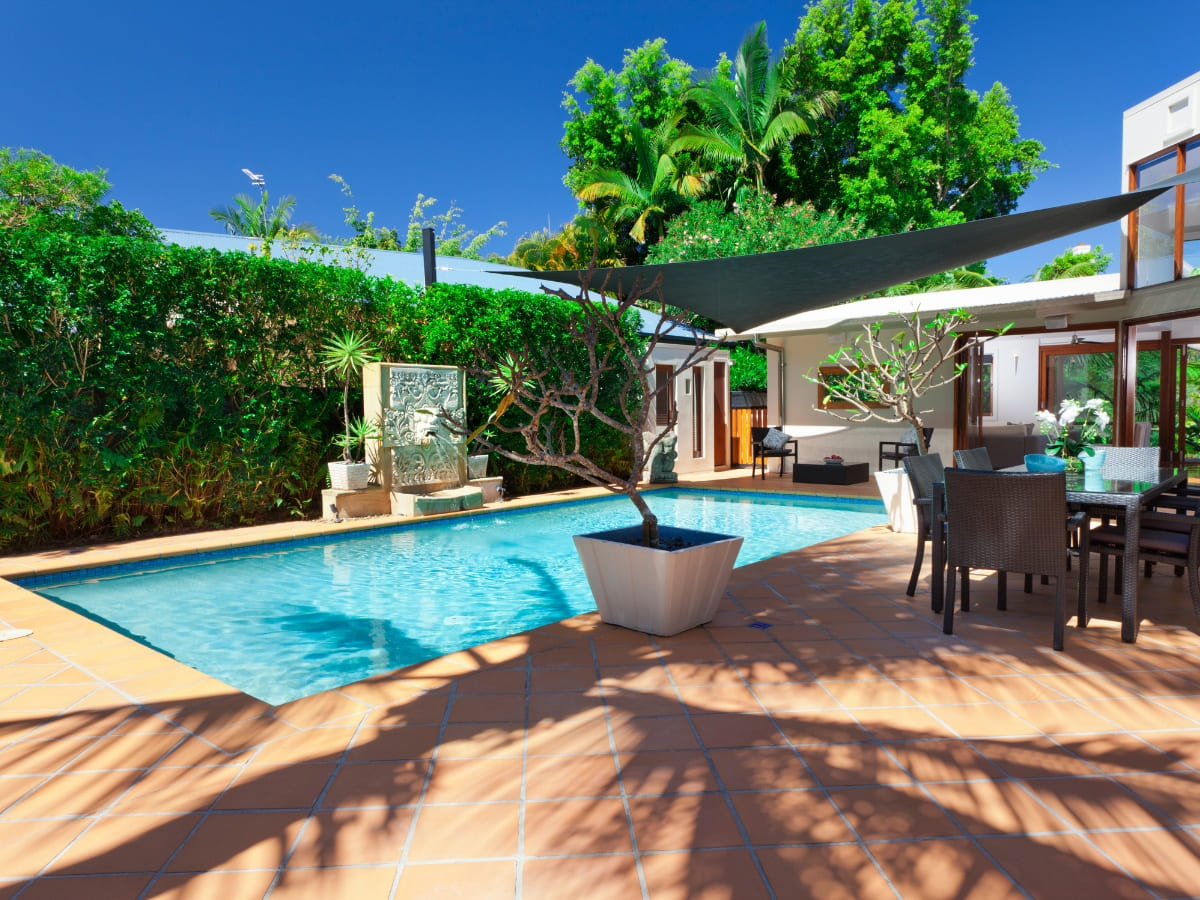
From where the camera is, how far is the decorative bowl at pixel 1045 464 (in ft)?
15.2

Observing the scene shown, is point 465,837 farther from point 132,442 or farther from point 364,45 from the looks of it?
point 364,45

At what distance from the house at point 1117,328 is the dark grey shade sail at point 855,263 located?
274cm

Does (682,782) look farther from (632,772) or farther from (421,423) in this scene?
(421,423)

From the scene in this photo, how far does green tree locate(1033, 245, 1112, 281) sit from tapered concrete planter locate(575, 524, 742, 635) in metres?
25.3

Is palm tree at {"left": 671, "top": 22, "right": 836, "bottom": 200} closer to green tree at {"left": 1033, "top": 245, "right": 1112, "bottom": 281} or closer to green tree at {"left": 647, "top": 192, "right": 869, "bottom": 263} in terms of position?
green tree at {"left": 647, "top": 192, "right": 869, "bottom": 263}

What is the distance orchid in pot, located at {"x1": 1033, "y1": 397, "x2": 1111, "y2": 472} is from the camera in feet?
15.9

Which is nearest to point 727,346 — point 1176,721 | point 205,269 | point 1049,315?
point 1049,315

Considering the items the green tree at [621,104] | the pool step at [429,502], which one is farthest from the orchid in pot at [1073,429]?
the green tree at [621,104]

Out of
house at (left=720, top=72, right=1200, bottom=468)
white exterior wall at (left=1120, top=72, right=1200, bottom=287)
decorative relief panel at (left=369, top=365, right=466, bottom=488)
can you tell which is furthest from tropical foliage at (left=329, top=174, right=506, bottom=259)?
white exterior wall at (left=1120, top=72, right=1200, bottom=287)

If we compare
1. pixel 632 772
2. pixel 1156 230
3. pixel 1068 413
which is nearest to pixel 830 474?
pixel 1156 230

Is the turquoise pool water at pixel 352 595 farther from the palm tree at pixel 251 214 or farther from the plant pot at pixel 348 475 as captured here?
the palm tree at pixel 251 214

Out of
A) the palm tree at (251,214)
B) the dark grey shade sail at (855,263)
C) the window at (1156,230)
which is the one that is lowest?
the dark grey shade sail at (855,263)

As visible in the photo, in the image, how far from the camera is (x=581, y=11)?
2684cm

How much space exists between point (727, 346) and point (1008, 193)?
1272cm
